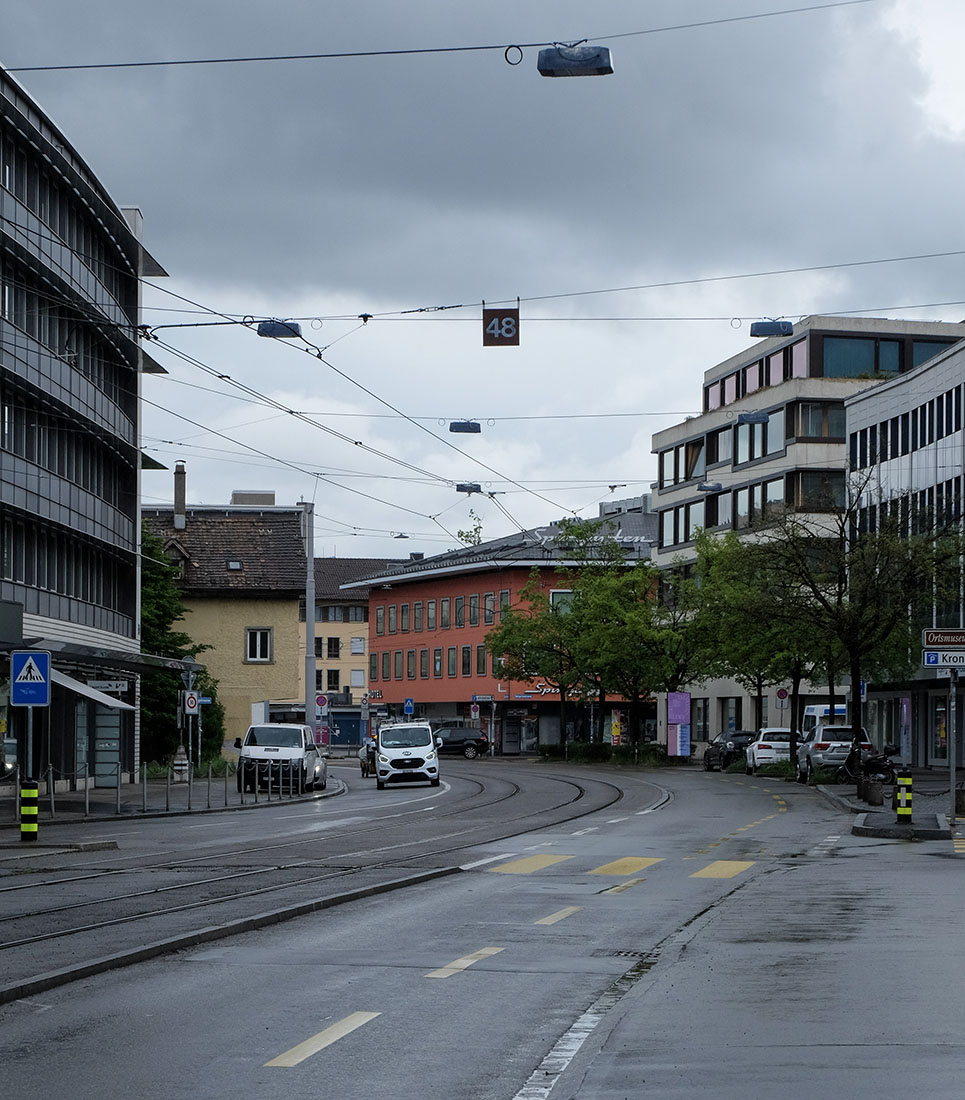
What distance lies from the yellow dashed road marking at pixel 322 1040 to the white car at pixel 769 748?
53.5 m

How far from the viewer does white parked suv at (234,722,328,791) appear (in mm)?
49500

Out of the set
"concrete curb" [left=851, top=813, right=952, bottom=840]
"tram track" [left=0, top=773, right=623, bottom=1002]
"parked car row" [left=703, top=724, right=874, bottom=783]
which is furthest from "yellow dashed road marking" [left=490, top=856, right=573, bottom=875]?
"parked car row" [left=703, top=724, right=874, bottom=783]

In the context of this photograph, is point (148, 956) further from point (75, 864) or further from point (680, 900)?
point (75, 864)

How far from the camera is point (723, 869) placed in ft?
Result: 70.6

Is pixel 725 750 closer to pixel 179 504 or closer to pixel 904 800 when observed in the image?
pixel 179 504

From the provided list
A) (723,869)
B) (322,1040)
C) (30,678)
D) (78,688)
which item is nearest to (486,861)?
(723,869)

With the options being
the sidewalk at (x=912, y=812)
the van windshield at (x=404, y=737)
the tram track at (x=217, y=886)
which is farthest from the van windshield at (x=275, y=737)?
the tram track at (x=217, y=886)

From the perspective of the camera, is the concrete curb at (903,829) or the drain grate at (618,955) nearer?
the drain grate at (618,955)

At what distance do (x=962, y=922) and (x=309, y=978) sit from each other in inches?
241

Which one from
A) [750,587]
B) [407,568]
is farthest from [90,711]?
[407,568]

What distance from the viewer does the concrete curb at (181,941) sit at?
10867 millimetres

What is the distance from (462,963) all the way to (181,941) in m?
2.16

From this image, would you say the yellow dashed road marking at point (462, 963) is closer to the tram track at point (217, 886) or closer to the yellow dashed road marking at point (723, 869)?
the tram track at point (217, 886)

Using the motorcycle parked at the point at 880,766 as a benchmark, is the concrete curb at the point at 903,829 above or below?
above
